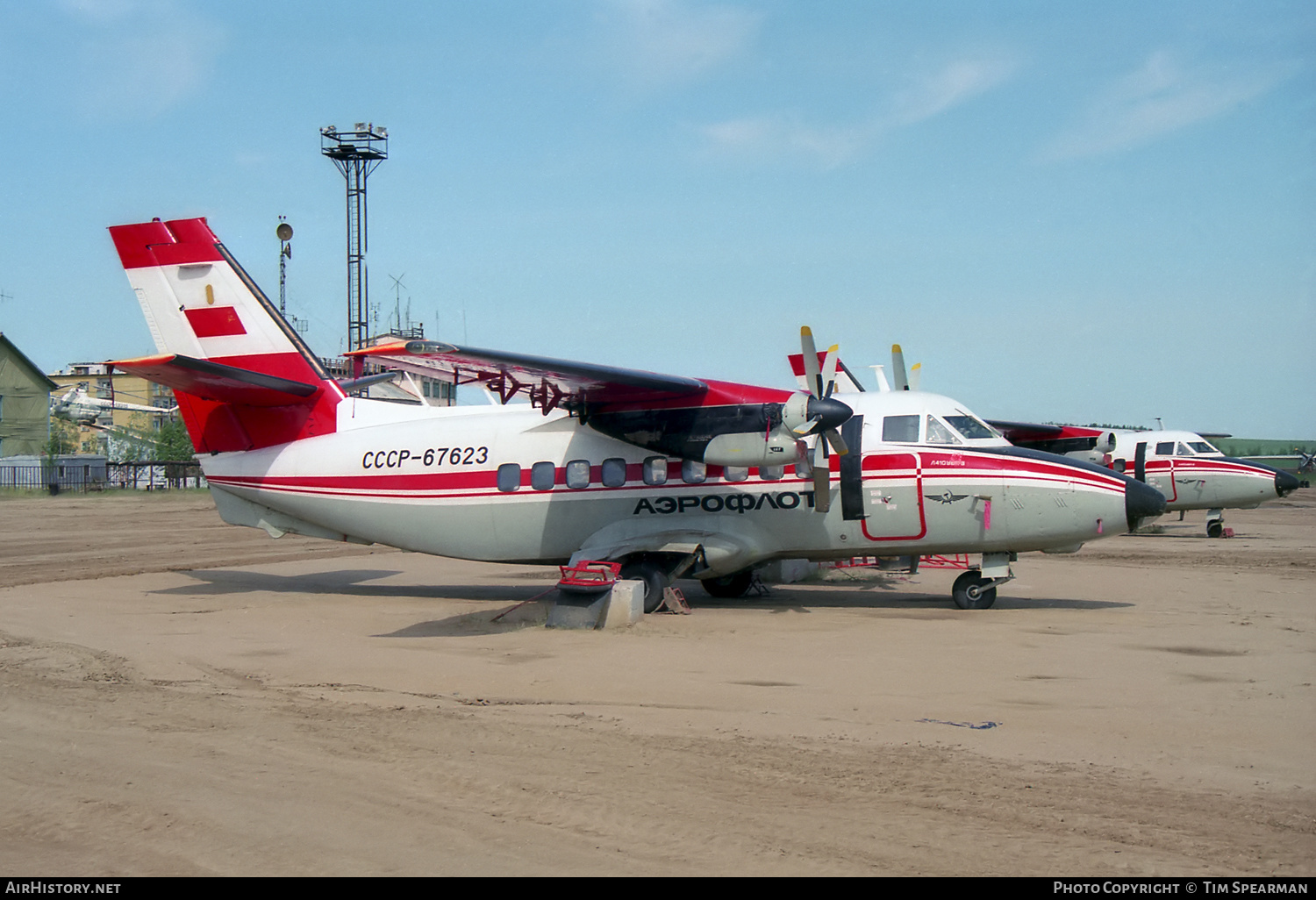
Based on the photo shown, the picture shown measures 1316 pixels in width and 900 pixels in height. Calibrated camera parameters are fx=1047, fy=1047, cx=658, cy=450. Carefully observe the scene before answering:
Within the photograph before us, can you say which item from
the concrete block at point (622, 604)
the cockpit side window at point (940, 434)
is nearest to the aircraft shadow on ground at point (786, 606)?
the concrete block at point (622, 604)

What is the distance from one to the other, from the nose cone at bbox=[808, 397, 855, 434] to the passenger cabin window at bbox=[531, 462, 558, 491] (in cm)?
422

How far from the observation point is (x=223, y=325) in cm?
1672

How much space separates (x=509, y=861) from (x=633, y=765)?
1.80m

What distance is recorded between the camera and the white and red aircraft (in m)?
13.8

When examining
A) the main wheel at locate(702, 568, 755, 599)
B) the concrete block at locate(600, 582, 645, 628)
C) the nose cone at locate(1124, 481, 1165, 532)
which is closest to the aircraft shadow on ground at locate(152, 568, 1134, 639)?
the main wheel at locate(702, 568, 755, 599)

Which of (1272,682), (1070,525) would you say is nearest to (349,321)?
(1070,525)

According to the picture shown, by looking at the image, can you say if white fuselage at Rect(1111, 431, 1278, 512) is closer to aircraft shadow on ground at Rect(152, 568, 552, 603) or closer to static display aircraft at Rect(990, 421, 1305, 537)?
static display aircraft at Rect(990, 421, 1305, 537)

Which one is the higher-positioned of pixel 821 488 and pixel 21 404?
pixel 21 404

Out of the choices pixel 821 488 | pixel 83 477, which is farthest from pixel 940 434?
pixel 83 477

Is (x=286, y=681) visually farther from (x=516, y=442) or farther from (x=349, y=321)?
(x=349, y=321)

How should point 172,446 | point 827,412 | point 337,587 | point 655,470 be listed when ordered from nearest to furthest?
1. point 827,412
2. point 655,470
3. point 337,587
4. point 172,446

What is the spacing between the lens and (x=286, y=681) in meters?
9.65

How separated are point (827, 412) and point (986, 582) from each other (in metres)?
3.32

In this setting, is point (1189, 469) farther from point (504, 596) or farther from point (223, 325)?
point (223, 325)
